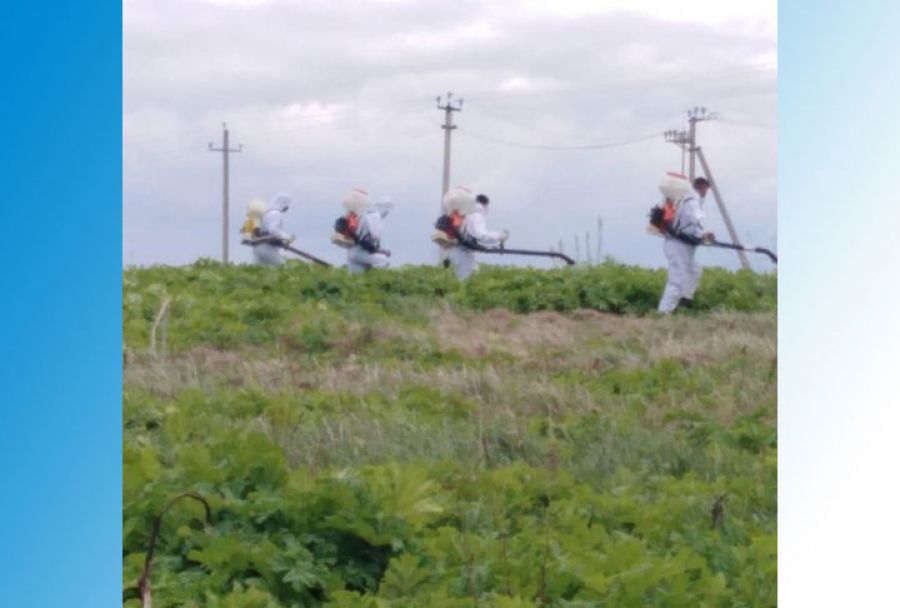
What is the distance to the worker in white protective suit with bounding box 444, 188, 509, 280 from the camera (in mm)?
9219

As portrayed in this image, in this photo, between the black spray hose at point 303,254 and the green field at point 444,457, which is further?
the black spray hose at point 303,254

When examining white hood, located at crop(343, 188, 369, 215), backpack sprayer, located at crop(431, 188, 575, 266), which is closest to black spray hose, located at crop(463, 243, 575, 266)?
backpack sprayer, located at crop(431, 188, 575, 266)

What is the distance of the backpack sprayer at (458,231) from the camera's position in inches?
344

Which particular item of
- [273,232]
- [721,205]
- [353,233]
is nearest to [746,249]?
[721,205]

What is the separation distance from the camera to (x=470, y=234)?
10.6 m

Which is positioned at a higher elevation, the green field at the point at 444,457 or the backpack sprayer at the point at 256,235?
the backpack sprayer at the point at 256,235

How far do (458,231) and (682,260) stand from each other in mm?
1677

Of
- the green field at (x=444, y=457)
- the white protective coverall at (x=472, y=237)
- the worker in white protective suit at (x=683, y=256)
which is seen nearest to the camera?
the green field at (x=444, y=457)

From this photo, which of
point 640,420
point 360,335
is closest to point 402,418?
point 640,420

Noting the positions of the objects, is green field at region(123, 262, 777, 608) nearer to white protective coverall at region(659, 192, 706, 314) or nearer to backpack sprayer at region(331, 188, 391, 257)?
backpack sprayer at region(331, 188, 391, 257)

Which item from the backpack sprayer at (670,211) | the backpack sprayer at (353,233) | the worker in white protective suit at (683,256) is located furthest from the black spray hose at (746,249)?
the backpack sprayer at (353,233)

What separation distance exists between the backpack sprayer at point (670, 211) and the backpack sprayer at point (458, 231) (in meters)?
0.90

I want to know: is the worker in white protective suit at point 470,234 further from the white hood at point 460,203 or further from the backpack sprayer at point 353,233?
the backpack sprayer at point 353,233

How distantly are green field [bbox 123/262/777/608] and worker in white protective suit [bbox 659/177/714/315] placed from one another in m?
2.01
